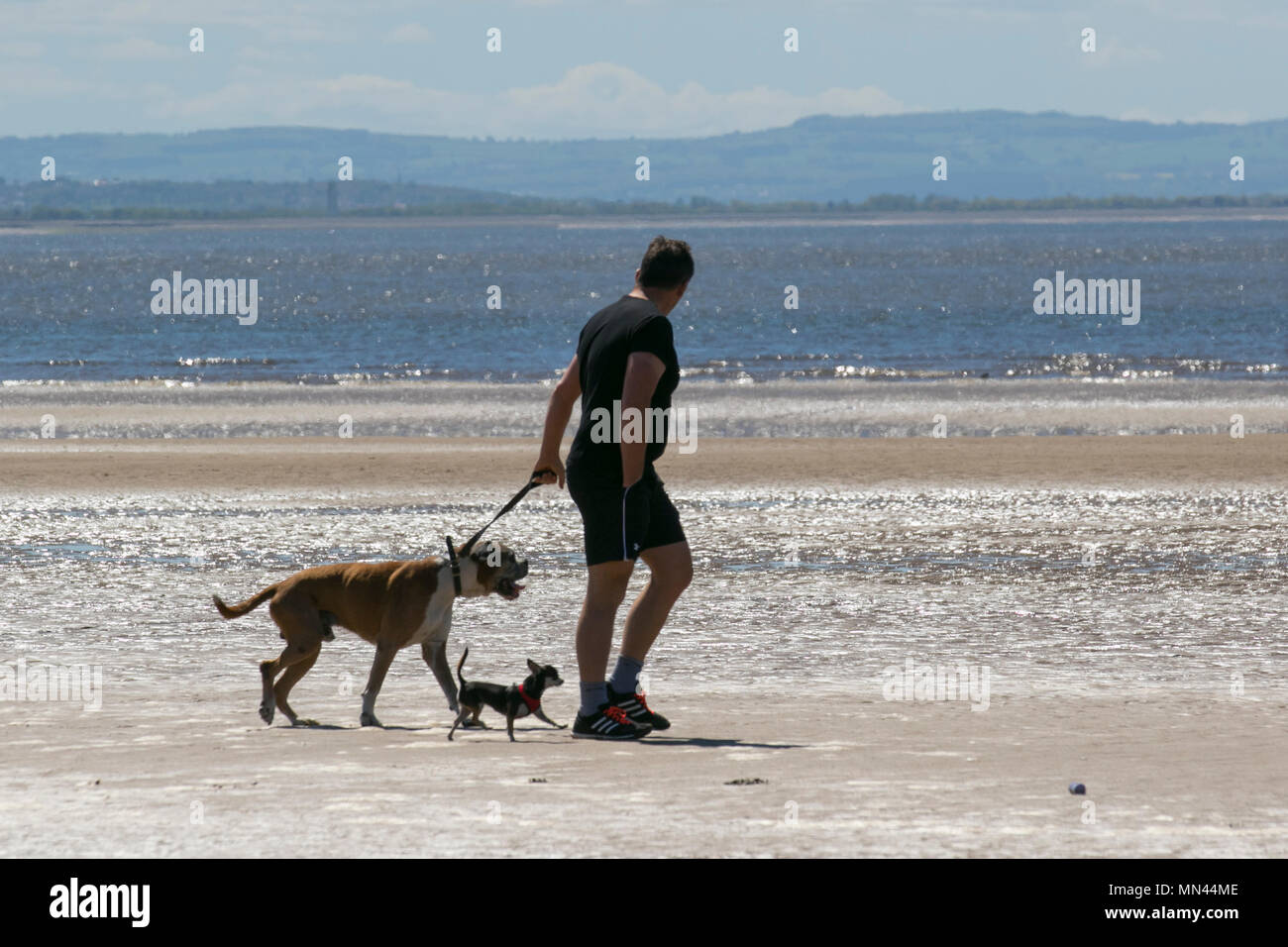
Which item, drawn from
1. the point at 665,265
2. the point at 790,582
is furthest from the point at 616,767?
the point at 790,582

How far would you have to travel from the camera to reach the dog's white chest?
25.0 feet

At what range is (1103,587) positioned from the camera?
11.8 meters

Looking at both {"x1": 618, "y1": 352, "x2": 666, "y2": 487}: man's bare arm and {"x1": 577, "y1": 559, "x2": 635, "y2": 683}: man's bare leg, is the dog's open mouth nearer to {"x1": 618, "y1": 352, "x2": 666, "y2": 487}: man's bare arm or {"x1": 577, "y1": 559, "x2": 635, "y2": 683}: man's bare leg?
{"x1": 577, "y1": 559, "x2": 635, "y2": 683}: man's bare leg

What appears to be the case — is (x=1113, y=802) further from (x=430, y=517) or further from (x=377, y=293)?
(x=377, y=293)

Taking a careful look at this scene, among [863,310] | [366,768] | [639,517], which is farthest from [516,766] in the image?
[863,310]

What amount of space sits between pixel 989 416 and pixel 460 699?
20.0 metres

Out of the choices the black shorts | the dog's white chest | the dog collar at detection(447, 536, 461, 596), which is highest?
the black shorts

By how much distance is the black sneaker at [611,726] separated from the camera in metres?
7.16

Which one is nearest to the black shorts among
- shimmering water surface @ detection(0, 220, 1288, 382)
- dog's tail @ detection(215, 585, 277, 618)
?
dog's tail @ detection(215, 585, 277, 618)

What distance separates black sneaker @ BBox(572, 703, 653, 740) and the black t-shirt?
101cm

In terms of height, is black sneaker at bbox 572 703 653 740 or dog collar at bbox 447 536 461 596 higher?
dog collar at bbox 447 536 461 596

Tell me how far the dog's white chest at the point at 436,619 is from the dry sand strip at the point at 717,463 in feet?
32.9

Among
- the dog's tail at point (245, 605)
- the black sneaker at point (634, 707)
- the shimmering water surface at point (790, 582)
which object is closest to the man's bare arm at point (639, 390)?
the black sneaker at point (634, 707)
